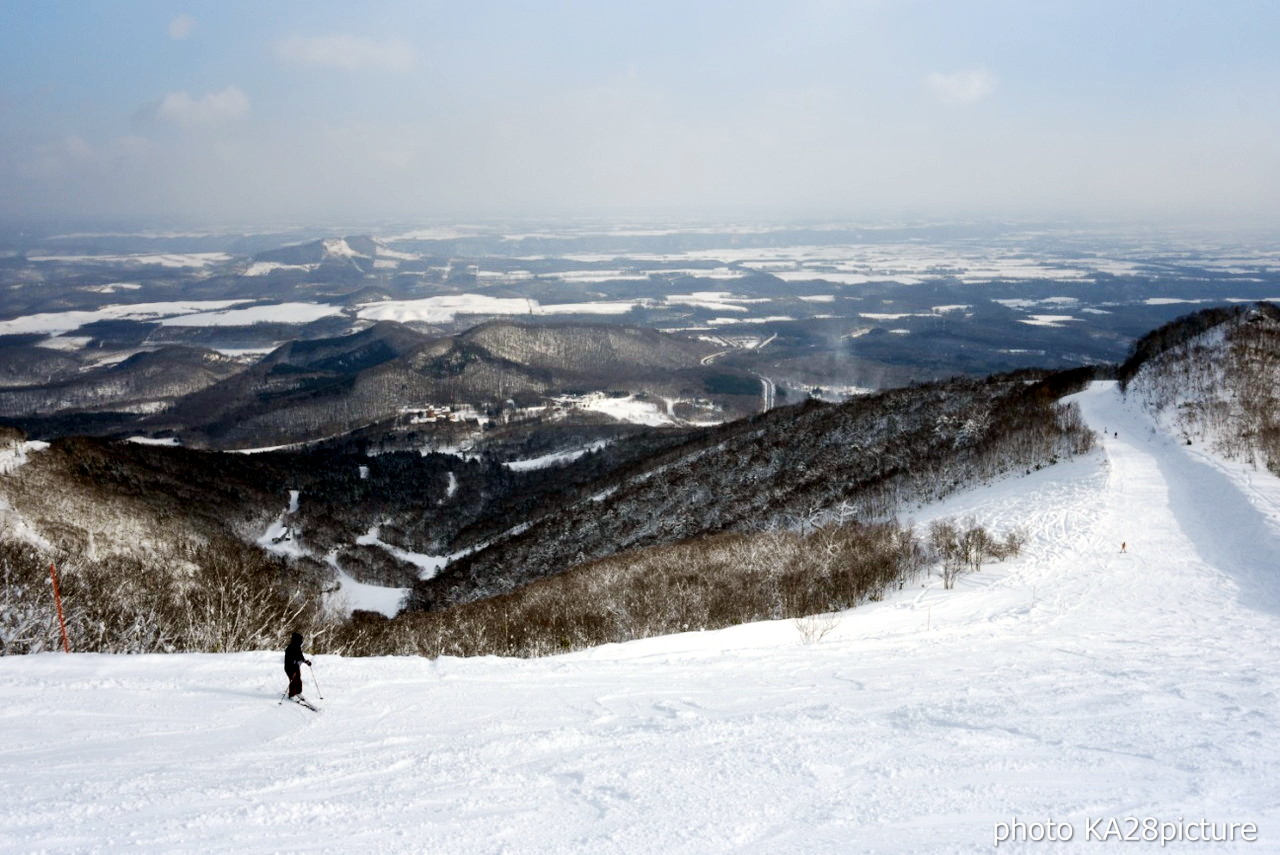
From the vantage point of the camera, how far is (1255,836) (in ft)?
29.3

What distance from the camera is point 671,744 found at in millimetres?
12758

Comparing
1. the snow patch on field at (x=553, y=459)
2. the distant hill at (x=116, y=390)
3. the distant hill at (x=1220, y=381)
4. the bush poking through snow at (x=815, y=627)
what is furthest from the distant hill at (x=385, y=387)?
the bush poking through snow at (x=815, y=627)

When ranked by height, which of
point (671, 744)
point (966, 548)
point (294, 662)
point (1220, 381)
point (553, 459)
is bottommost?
point (553, 459)

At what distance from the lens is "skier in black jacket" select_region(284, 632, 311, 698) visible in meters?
14.3

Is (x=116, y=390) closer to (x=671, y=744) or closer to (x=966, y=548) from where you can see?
(x=966, y=548)

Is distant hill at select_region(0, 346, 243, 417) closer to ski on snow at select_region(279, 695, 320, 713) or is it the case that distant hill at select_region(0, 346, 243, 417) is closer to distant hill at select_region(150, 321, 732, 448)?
distant hill at select_region(150, 321, 732, 448)

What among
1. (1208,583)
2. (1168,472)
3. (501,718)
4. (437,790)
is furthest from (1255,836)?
(1168,472)

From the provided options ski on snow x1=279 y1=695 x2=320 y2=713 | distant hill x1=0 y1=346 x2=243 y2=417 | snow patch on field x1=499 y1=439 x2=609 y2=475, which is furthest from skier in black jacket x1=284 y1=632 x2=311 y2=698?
distant hill x1=0 y1=346 x2=243 y2=417

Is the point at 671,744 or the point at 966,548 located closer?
the point at 671,744

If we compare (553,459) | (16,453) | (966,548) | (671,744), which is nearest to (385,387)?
(553,459)

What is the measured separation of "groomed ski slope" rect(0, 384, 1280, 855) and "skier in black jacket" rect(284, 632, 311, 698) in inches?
17.1

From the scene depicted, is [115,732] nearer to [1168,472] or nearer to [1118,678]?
[1118,678]

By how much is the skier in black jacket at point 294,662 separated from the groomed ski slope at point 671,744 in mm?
434

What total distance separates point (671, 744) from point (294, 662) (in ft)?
25.6
